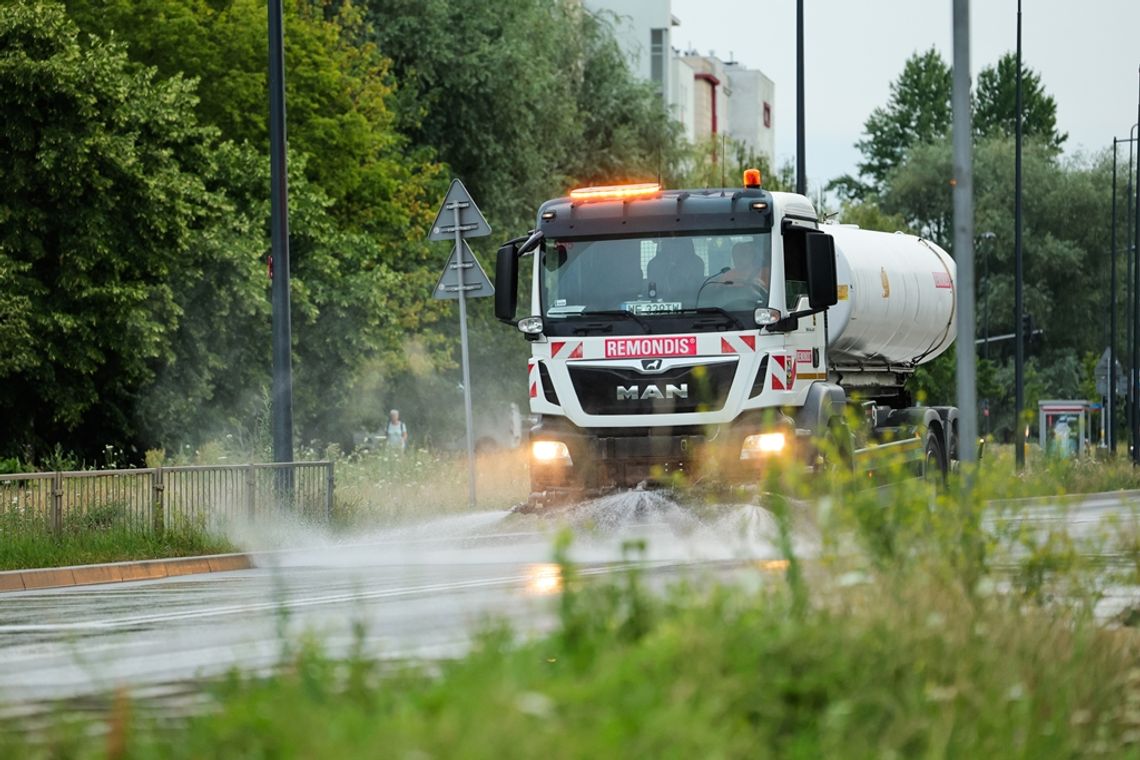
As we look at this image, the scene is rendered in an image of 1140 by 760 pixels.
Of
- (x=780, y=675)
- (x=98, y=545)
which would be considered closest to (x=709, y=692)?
(x=780, y=675)

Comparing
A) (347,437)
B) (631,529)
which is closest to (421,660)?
(631,529)

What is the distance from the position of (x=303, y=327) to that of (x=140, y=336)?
9.26 metres

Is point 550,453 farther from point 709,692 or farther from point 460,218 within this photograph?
point 709,692

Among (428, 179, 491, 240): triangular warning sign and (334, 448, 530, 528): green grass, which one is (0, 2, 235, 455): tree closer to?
(334, 448, 530, 528): green grass

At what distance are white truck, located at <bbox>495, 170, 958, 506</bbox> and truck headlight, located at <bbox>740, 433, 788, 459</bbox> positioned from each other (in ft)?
0.04

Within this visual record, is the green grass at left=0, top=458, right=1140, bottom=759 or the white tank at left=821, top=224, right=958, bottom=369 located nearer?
the green grass at left=0, top=458, right=1140, bottom=759

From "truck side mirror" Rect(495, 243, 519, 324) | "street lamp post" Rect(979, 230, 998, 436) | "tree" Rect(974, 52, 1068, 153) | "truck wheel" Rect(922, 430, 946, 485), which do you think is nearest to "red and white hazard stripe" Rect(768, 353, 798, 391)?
"truck side mirror" Rect(495, 243, 519, 324)

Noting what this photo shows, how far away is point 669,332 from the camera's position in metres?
17.8

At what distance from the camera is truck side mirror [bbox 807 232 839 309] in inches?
699

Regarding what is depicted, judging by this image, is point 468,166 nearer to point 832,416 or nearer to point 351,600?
point 832,416

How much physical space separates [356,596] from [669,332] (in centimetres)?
526

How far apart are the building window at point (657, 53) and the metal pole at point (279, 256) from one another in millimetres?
84350

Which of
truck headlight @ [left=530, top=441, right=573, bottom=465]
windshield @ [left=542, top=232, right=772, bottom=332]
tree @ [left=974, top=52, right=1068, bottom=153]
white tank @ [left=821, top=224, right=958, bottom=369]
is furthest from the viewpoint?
tree @ [left=974, top=52, right=1068, bottom=153]

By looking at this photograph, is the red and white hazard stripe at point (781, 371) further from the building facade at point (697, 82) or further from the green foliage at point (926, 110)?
the green foliage at point (926, 110)
